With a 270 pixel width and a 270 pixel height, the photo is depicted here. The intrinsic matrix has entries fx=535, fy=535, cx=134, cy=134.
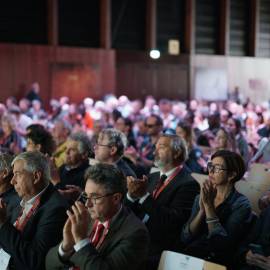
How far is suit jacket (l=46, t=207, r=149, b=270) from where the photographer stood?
248 cm

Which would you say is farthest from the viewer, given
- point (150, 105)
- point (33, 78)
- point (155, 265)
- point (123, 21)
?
point (123, 21)

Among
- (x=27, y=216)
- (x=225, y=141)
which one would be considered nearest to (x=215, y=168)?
(x=27, y=216)

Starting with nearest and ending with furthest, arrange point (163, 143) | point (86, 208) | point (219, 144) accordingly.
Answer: point (86, 208) → point (163, 143) → point (219, 144)

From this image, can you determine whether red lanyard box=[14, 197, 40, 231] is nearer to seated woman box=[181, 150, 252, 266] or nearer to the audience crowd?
the audience crowd

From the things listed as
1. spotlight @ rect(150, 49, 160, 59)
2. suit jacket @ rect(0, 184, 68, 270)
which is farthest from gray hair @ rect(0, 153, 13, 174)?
spotlight @ rect(150, 49, 160, 59)

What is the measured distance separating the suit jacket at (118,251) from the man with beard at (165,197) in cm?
50

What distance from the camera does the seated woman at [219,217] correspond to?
3.36 metres

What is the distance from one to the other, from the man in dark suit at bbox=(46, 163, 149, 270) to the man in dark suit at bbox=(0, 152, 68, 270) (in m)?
0.18

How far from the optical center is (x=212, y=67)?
58.2 feet

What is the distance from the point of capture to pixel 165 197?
374 cm

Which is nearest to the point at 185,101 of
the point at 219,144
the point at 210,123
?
the point at 210,123

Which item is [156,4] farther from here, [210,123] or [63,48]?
[210,123]

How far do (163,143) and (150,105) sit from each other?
9939mm

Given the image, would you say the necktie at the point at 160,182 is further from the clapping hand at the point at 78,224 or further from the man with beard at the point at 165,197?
the clapping hand at the point at 78,224
